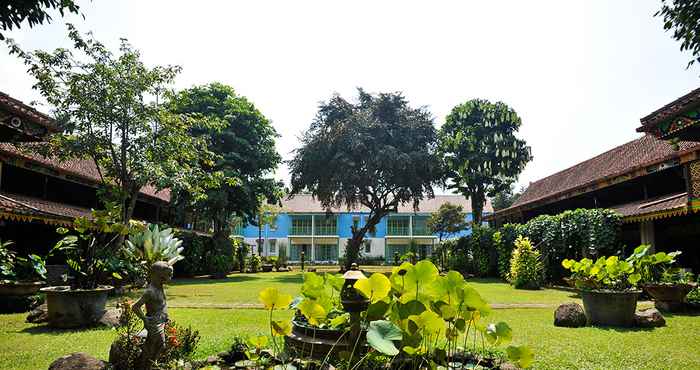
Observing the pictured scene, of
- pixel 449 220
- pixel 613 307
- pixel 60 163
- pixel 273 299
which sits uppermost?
pixel 60 163

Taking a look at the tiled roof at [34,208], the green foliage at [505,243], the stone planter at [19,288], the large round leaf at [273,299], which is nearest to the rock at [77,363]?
the large round leaf at [273,299]

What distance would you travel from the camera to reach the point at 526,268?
45.3 ft

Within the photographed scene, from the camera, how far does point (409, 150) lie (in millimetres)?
23109

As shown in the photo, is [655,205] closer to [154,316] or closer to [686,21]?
[686,21]

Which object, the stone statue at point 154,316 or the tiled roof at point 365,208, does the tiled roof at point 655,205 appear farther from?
the tiled roof at point 365,208

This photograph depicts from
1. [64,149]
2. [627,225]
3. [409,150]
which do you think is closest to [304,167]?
[409,150]

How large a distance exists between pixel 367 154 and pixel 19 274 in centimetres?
1568

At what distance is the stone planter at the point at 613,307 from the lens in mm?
6734

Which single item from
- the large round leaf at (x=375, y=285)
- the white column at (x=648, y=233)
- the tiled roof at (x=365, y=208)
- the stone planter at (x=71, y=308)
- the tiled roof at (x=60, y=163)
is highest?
the tiled roof at (x=365, y=208)

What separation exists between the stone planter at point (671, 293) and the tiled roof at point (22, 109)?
1034cm

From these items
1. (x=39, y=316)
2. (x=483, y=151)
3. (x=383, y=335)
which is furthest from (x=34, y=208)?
(x=483, y=151)

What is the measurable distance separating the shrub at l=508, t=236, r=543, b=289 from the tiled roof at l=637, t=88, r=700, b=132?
848 cm

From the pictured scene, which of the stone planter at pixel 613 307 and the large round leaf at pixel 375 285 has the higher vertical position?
the large round leaf at pixel 375 285

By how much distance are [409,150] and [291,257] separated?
21.8 m
